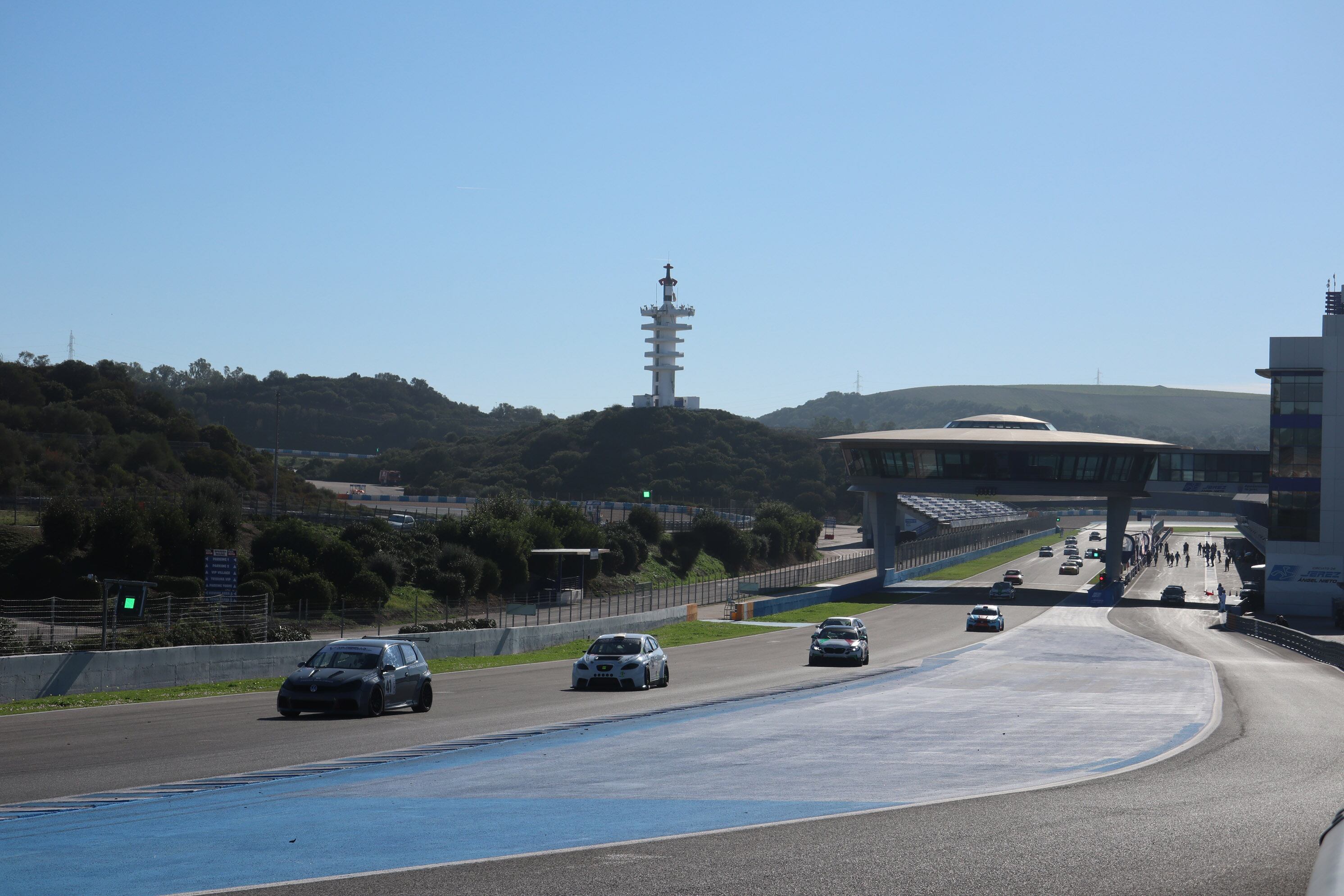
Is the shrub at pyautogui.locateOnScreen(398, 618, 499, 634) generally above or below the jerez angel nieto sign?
below

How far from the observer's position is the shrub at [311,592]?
51906mm

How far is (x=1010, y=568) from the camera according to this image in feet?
388

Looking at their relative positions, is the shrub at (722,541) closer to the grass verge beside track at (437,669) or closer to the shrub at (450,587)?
the grass verge beside track at (437,669)

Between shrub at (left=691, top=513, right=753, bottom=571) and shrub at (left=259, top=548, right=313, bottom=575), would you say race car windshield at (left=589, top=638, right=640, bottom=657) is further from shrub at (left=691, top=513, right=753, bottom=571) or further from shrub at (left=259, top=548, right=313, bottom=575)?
shrub at (left=691, top=513, right=753, bottom=571)

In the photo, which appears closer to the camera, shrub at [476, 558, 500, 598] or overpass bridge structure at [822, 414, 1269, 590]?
shrub at [476, 558, 500, 598]

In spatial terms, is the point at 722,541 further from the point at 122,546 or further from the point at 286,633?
the point at 286,633

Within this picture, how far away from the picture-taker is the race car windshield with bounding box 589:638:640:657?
3019cm

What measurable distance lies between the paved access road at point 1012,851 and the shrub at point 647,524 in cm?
8120

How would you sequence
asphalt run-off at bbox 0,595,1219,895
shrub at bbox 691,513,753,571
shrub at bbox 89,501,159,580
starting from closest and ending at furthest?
asphalt run-off at bbox 0,595,1219,895 < shrub at bbox 89,501,159,580 < shrub at bbox 691,513,753,571

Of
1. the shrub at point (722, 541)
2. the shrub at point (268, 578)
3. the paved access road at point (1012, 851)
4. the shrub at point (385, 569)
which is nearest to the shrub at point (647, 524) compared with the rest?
the shrub at point (722, 541)

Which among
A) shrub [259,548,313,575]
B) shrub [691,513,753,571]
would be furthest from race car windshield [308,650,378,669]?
shrub [691,513,753,571]

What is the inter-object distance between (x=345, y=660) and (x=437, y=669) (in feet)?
47.9

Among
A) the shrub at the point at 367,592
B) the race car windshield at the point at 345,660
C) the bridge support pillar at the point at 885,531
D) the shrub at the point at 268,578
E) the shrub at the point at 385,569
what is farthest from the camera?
the bridge support pillar at the point at 885,531

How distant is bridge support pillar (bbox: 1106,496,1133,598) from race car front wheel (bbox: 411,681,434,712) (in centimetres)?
8024
